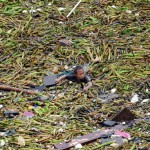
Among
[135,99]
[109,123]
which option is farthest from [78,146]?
[135,99]

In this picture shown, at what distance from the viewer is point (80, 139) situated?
4676 millimetres

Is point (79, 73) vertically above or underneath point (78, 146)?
above

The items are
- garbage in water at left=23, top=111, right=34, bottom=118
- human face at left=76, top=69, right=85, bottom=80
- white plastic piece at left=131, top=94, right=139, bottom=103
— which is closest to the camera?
garbage in water at left=23, top=111, right=34, bottom=118

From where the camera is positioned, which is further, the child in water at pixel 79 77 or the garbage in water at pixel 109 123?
the child in water at pixel 79 77

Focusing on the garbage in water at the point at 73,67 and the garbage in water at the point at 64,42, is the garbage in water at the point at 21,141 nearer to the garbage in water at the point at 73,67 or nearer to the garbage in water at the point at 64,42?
the garbage in water at the point at 73,67

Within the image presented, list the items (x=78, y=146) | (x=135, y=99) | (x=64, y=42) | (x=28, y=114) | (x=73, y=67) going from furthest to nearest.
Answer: (x=64, y=42), (x=73, y=67), (x=135, y=99), (x=28, y=114), (x=78, y=146)

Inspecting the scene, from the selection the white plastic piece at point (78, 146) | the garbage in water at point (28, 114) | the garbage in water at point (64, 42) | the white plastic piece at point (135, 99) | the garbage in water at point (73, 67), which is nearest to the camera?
the white plastic piece at point (78, 146)

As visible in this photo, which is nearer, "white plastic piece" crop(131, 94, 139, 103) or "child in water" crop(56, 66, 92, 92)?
"white plastic piece" crop(131, 94, 139, 103)

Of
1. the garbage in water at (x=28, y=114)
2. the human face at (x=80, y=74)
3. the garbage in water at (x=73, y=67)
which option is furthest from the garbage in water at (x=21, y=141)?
the human face at (x=80, y=74)

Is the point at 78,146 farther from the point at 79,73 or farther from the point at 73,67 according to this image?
the point at 73,67

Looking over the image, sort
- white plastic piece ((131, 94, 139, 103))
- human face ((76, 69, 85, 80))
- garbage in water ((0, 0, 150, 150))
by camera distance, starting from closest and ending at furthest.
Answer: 1. garbage in water ((0, 0, 150, 150))
2. white plastic piece ((131, 94, 139, 103))
3. human face ((76, 69, 85, 80))

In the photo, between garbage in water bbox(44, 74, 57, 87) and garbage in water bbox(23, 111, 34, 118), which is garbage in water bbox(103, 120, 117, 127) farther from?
garbage in water bbox(44, 74, 57, 87)

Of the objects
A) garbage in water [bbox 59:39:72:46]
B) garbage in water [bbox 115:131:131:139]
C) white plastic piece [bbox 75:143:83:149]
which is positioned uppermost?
garbage in water [bbox 59:39:72:46]

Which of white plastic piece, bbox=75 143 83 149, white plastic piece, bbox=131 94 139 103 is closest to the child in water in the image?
white plastic piece, bbox=131 94 139 103
